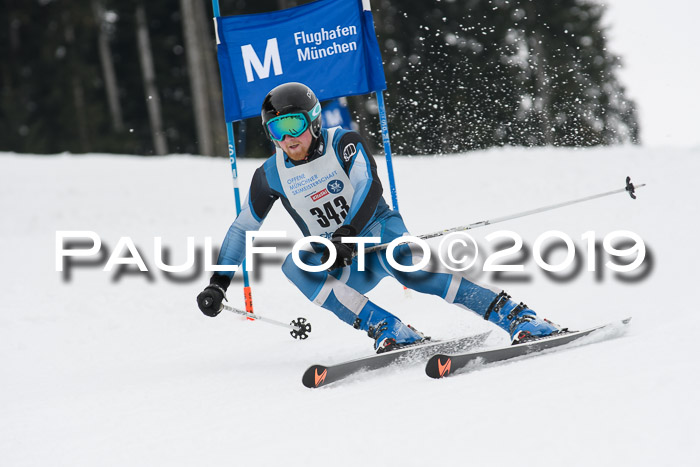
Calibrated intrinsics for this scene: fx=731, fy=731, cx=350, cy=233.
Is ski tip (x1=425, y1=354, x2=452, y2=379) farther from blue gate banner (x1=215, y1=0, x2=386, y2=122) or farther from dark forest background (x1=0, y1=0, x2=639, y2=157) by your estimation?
dark forest background (x1=0, y1=0, x2=639, y2=157)

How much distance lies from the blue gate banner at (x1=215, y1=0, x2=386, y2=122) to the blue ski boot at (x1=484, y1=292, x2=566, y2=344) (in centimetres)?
294

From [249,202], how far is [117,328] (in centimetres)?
238

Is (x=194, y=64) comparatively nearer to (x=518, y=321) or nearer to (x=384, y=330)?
(x=384, y=330)

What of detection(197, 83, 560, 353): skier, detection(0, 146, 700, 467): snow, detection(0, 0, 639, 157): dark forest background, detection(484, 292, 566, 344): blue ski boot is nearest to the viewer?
detection(0, 146, 700, 467): snow

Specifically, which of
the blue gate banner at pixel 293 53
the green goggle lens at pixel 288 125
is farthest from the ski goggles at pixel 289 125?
the blue gate banner at pixel 293 53

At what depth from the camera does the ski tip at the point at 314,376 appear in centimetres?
342

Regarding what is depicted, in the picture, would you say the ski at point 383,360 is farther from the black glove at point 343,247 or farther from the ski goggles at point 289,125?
the ski goggles at point 289,125

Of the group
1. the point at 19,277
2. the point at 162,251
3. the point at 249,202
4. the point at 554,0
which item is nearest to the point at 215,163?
the point at 162,251

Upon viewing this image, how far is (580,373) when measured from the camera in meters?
2.68

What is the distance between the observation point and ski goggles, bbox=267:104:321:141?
3.88 m

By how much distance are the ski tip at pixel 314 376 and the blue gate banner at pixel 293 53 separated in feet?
10.5

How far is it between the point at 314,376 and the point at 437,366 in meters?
0.60

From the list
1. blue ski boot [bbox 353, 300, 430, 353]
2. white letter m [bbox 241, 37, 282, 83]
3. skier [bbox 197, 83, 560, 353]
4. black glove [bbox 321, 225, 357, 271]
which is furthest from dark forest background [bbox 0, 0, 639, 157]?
black glove [bbox 321, 225, 357, 271]

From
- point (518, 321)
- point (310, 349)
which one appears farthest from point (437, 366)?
point (310, 349)
